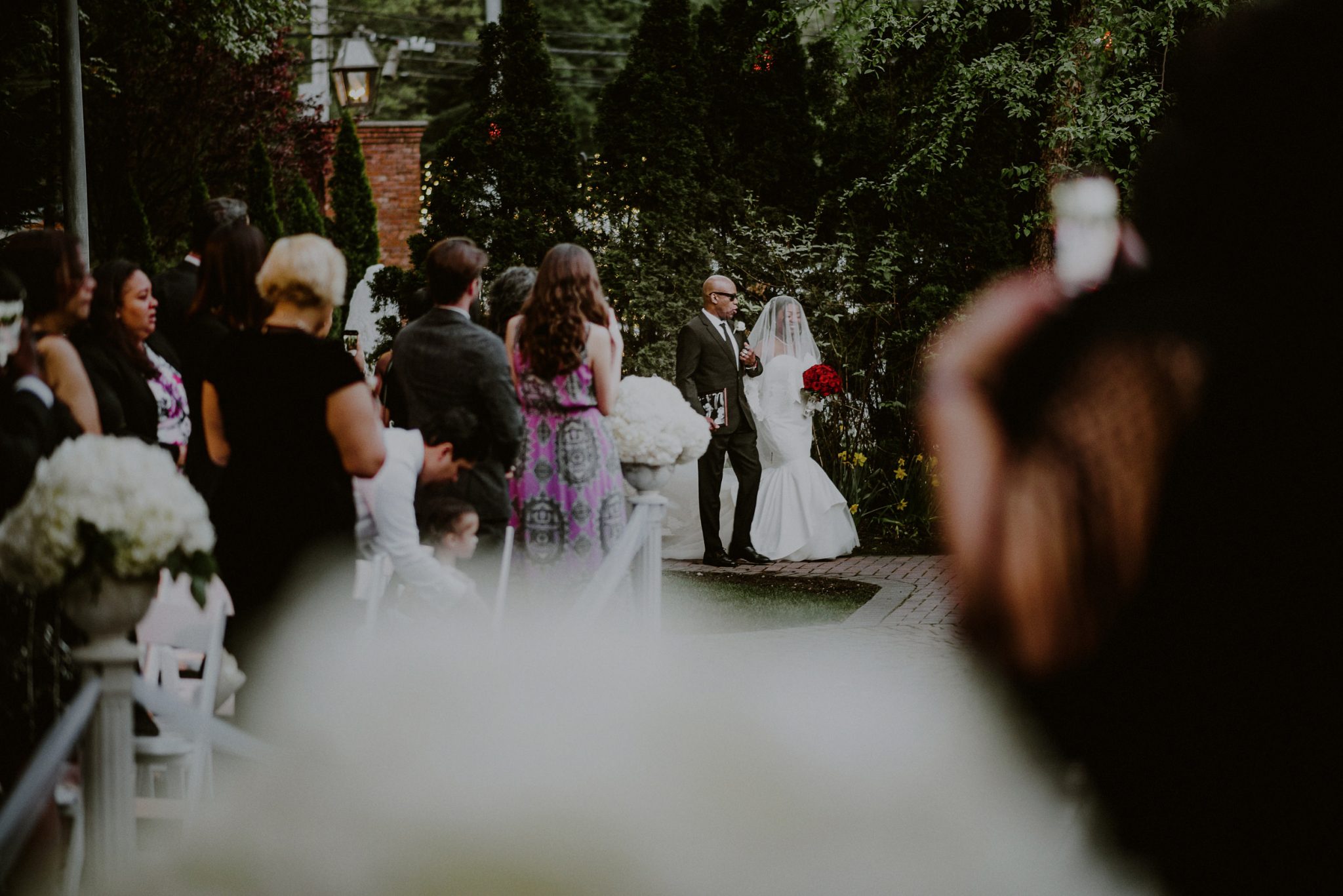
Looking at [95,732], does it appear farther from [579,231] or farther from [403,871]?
[579,231]

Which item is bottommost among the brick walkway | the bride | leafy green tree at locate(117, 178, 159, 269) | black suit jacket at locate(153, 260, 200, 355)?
the brick walkway

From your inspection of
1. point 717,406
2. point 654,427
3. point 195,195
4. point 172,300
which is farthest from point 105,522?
point 195,195

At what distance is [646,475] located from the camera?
19.8ft

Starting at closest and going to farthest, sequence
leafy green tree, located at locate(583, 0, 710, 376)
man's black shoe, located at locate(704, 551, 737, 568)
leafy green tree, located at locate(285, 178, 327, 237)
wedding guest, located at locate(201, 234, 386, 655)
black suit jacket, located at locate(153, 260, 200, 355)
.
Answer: wedding guest, located at locate(201, 234, 386, 655), black suit jacket, located at locate(153, 260, 200, 355), man's black shoe, located at locate(704, 551, 737, 568), leafy green tree, located at locate(583, 0, 710, 376), leafy green tree, located at locate(285, 178, 327, 237)

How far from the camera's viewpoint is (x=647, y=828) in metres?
1.13

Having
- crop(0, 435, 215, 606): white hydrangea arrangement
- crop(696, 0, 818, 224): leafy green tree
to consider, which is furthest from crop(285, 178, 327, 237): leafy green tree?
crop(0, 435, 215, 606): white hydrangea arrangement

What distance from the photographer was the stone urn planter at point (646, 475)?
604 cm

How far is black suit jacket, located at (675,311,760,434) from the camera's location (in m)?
10.7

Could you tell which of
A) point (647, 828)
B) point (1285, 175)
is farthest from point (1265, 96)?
point (647, 828)

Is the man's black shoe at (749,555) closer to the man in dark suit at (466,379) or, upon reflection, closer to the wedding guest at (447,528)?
the man in dark suit at (466,379)

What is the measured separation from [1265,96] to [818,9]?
1256 centimetres

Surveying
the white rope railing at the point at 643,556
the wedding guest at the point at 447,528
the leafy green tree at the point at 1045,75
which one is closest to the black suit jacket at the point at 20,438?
the wedding guest at the point at 447,528

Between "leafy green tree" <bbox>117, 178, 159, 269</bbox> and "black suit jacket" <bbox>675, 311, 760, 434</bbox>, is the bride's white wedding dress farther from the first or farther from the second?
"leafy green tree" <bbox>117, 178, 159, 269</bbox>

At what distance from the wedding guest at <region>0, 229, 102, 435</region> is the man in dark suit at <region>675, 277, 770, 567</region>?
6.25 metres
